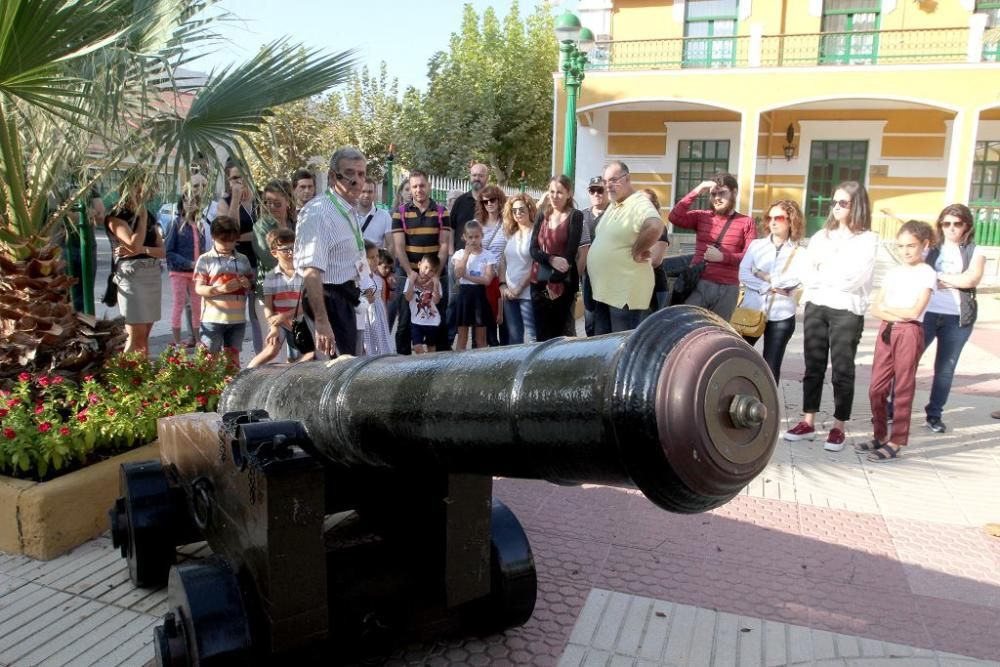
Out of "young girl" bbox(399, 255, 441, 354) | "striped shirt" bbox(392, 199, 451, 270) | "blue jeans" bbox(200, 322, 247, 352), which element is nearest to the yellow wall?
"striped shirt" bbox(392, 199, 451, 270)

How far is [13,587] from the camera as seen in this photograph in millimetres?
3211

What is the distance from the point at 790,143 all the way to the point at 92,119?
20802mm

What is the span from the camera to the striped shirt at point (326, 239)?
4230mm

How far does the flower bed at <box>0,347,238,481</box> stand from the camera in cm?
366

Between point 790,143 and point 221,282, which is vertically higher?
point 790,143

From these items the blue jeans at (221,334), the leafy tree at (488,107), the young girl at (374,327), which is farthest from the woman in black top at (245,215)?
the leafy tree at (488,107)

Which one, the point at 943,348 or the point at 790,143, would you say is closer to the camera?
the point at 943,348

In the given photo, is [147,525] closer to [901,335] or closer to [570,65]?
[901,335]

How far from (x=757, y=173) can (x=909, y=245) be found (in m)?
17.8

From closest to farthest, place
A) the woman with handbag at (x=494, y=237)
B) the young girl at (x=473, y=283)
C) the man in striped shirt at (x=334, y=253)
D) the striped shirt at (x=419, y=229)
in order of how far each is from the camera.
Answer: the man in striped shirt at (x=334, y=253), the young girl at (x=473, y=283), the woman with handbag at (x=494, y=237), the striped shirt at (x=419, y=229)

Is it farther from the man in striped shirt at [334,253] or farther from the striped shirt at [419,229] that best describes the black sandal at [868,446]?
the striped shirt at [419,229]

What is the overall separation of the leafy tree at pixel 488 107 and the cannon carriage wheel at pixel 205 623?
89.2 feet

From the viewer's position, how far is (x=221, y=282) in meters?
5.77

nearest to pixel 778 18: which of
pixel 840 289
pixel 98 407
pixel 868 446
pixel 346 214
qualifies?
pixel 840 289
